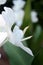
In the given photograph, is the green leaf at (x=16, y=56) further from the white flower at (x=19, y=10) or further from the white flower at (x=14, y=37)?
the white flower at (x=19, y=10)

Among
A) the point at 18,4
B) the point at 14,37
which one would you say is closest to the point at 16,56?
the point at 14,37

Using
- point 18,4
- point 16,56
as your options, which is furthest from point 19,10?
point 16,56

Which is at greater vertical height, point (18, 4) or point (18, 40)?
point (18, 40)

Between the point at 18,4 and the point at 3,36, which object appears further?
the point at 18,4

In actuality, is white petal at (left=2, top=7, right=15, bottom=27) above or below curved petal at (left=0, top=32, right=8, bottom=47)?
above

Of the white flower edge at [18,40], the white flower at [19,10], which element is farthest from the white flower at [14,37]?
the white flower at [19,10]

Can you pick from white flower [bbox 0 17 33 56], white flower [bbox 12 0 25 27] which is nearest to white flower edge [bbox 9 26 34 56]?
white flower [bbox 0 17 33 56]

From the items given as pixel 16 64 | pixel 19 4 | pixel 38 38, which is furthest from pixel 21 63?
pixel 19 4

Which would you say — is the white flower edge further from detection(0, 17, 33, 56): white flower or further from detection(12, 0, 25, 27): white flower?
detection(12, 0, 25, 27): white flower

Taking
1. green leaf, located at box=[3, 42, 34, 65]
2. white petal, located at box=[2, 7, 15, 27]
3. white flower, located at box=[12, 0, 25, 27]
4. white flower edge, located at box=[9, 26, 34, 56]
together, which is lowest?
white flower, located at box=[12, 0, 25, 27]

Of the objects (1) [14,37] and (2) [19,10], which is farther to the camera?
(2) [19,10]

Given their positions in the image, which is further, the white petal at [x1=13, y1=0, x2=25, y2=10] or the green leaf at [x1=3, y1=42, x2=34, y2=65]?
Answer: the white petal at [x1=13, y1=0, x2=25, y2=10]

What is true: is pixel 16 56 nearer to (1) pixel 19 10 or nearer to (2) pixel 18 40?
(2) pixel 18 40

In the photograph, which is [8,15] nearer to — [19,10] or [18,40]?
[18,40]
